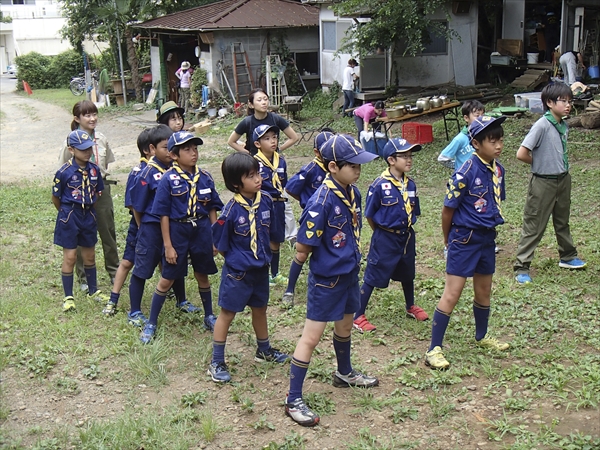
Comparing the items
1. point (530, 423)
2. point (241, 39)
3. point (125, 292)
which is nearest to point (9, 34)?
point (241, 39)

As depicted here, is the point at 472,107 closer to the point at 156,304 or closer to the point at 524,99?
the point at 156,304

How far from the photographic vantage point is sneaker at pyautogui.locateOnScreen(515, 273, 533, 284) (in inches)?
267

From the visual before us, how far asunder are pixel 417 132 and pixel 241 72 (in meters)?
10.2

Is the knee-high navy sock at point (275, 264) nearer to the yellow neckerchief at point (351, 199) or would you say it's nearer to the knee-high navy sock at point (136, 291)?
the knee-high navy sock at point (136, 291)

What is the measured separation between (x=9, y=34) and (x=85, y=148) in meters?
53.4

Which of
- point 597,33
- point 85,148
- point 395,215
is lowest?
point 395,215

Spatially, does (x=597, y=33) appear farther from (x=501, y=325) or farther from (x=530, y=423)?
(x=530, y=423)

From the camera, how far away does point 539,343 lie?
17.9 feet

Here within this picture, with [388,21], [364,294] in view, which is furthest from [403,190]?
[388,21]

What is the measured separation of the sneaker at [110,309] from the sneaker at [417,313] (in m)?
2.63

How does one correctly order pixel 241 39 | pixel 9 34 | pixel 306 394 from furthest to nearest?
pixel 9 34
pixel 241 39
pixel 306 394

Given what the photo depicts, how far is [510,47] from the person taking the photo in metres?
21.2

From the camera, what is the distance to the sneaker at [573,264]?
703cm

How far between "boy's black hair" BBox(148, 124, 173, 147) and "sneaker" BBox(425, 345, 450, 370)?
8.95 feet
